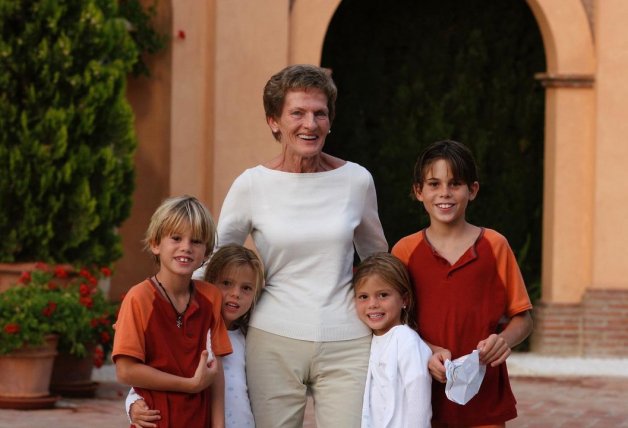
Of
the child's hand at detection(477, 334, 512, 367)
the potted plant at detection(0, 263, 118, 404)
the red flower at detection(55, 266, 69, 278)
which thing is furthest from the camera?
the red flower at detection(55, 266, 69, 278)

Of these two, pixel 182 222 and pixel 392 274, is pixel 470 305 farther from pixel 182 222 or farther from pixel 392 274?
pixel 182 222

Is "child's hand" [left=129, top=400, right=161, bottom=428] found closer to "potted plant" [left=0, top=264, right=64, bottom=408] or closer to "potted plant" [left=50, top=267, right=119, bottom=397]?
"potted plant" [left=0, top=264, right=64, bottom=408]

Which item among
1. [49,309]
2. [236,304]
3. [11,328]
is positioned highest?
[236,304]

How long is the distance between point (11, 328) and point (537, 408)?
3425 millimetres

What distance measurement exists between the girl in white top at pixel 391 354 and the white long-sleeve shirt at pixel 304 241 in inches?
2.5

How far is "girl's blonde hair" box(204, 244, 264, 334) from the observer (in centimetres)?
399

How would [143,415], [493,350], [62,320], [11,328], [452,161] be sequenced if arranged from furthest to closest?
[62,320] → [11,328] → [452,161] → [493,350] → [143,415]

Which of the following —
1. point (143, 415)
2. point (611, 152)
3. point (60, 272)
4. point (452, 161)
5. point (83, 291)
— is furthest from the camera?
point (611, 152)

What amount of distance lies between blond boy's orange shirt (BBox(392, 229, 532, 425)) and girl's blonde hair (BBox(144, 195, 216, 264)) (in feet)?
2.18

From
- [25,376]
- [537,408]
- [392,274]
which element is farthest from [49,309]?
[392,274]

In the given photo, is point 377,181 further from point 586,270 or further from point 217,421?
point 217,421

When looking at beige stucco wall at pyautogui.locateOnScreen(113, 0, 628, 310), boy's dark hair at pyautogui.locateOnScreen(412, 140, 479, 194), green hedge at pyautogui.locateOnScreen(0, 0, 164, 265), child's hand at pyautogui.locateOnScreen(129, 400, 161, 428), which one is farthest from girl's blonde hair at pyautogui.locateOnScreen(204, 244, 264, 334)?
beige stucco wall at pyautogui.locateOnScreen(113, 0, 628, 310)

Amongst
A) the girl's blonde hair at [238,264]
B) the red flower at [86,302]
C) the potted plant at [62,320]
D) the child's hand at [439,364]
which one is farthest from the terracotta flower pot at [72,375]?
the child's hand at [439,364]

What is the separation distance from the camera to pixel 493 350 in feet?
12.6
